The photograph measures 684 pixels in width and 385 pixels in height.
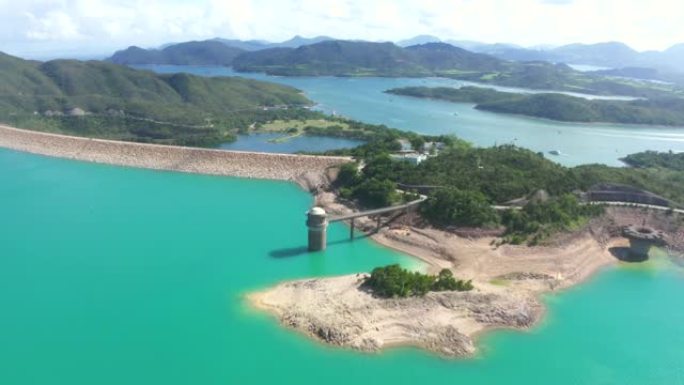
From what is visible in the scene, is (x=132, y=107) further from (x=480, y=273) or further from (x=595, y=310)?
(x=595, y=310)

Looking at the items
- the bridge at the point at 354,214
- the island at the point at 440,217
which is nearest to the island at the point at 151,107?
the island at the point at 440,217

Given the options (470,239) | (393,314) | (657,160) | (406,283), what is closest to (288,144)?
(470,239)

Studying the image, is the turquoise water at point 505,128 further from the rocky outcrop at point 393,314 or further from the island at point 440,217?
the rocky outcrop at point 393,314

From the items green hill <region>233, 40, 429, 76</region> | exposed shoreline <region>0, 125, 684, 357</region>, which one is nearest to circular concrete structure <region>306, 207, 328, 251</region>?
exposed shoreline <region>0, 125, 684, 357</region>

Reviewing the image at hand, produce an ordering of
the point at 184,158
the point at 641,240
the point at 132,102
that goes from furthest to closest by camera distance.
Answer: the point at 132,102 → the point at 184,158 → the point at 641,240

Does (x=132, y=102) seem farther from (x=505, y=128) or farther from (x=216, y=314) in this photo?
(x=216, y=314)

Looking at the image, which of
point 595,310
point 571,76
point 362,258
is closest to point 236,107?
point 362,258

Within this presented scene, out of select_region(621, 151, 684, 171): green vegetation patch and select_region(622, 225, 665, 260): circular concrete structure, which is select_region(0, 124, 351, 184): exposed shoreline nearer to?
select_region(622, 225, 665, 260): circular concrete structure
